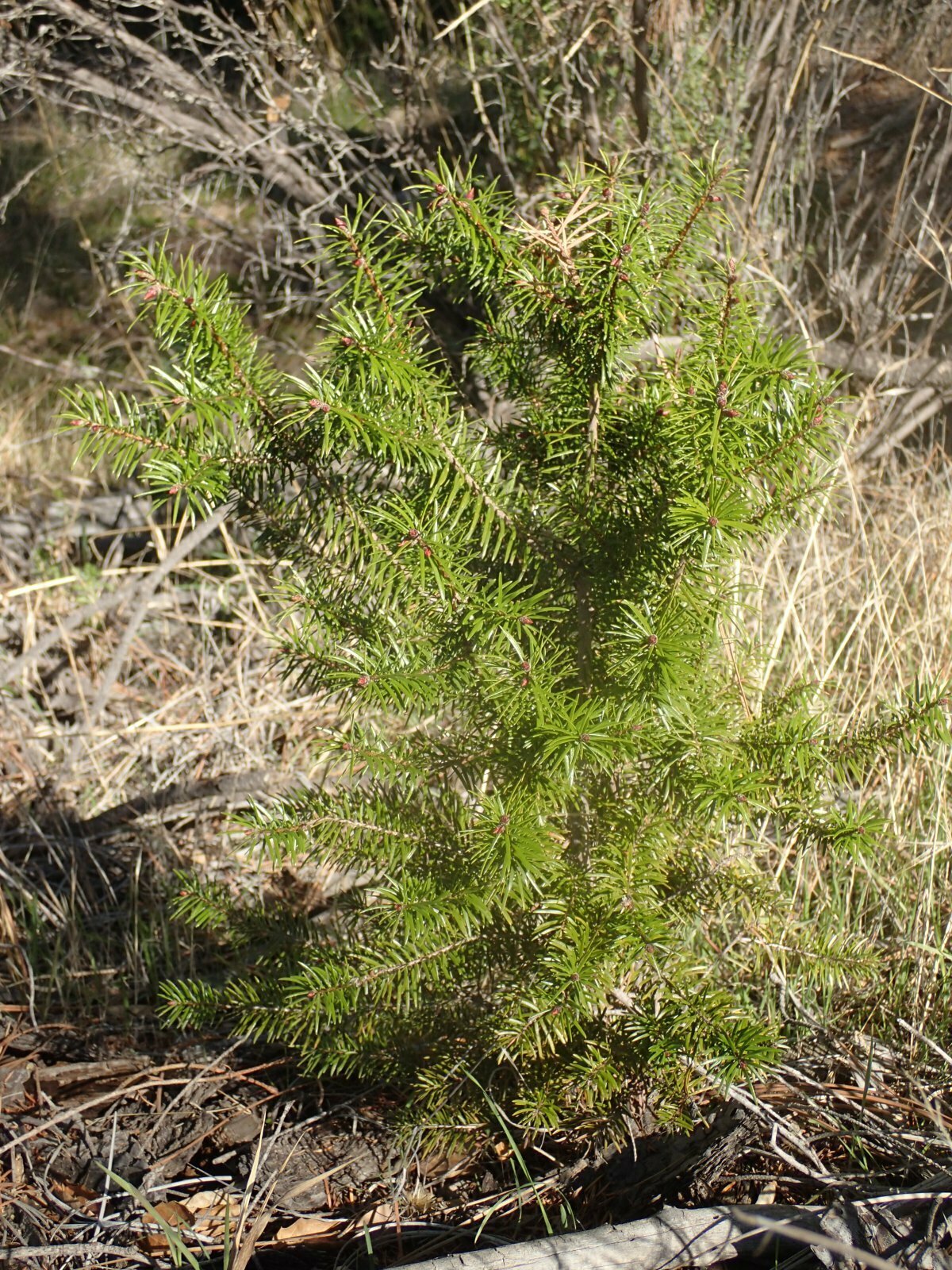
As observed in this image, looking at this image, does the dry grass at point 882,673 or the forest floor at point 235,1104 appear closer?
the forest floor at point 235,1104

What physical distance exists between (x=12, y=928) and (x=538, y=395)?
5.24 feet

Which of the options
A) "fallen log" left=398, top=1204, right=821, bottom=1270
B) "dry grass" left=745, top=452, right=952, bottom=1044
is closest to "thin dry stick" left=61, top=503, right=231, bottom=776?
"dry grass" left=745, top=452, right=952, bottom=1044

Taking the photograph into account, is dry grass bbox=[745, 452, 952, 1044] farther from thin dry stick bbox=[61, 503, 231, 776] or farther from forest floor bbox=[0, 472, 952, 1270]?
thin dry stick bbox=[61, 503, 231, 776]

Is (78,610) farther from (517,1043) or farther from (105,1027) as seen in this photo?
(517,1043)

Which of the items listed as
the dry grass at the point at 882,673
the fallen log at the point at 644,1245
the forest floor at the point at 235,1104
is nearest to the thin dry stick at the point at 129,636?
the forest floor at the point at 235,1104

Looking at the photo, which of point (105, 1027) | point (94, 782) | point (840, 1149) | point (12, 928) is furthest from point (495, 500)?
point (94, 782)

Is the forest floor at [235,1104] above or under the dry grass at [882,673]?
under

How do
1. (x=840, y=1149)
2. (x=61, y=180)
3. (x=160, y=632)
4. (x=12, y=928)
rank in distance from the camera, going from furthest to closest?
1. (x=61, y=180)
2. (x=160, y=632)
3. (x=12, y=928)
4. (x=840, y=1149)

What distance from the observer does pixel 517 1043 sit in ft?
4.90

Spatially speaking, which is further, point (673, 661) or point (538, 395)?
point (538, 395)

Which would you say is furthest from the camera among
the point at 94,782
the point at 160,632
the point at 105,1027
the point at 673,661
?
the point at 160,632

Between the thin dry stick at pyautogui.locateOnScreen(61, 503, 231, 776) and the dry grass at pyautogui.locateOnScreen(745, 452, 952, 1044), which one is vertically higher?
the dry grass at pyautogui.locateOnScreen(745, 452, 952, 1044)

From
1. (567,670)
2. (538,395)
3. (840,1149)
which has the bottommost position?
(840,1149)

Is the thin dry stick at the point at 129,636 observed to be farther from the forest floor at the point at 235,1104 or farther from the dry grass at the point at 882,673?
the dry grass at the point at 882,673
